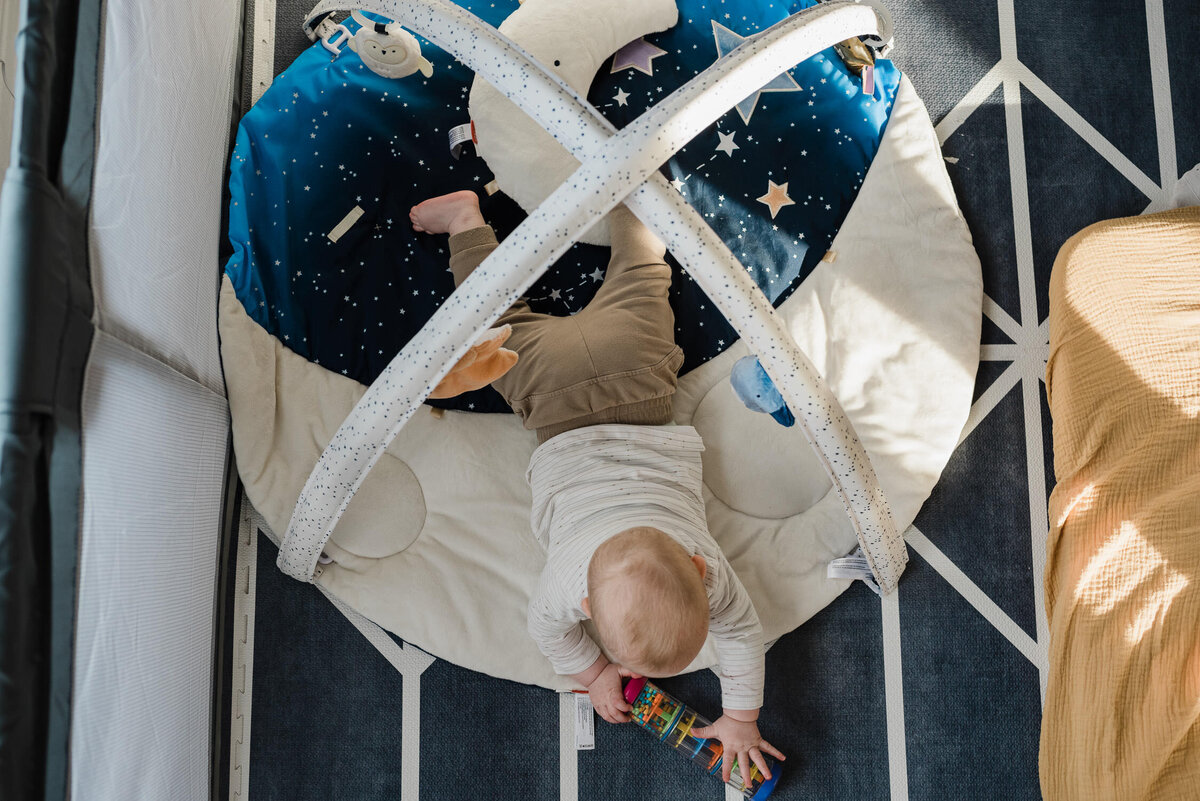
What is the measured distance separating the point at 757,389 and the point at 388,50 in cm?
71

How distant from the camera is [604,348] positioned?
1.13 metres

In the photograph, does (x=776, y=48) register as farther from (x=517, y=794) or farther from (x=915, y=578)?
(x=517, y=794)

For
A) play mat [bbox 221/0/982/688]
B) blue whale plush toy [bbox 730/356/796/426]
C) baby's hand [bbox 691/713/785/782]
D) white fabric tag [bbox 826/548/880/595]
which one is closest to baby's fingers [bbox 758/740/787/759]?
baby's hand [bbox 691/713/785/782]

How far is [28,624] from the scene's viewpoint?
30.1 inches

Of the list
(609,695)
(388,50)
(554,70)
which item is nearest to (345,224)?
(388,50)

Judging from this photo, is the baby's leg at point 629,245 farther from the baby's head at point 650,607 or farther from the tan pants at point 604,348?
the baby's head at point 650,607

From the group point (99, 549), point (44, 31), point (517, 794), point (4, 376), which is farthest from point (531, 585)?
point (44, 31)

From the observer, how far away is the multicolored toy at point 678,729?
3.85 feet

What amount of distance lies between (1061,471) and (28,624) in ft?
3.82

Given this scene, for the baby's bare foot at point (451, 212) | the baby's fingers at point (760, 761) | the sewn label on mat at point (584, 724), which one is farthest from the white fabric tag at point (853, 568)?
the baby's bare foot at point (451, 212)

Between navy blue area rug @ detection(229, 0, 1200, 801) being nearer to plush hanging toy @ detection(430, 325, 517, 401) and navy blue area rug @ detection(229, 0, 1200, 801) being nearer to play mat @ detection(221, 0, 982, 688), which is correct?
play mat @ detection(221, 0, 982, 688)

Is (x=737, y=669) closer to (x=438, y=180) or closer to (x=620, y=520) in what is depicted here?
(x=620, y=520)

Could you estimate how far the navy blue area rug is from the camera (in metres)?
1.19

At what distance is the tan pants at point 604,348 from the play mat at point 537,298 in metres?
0.08
